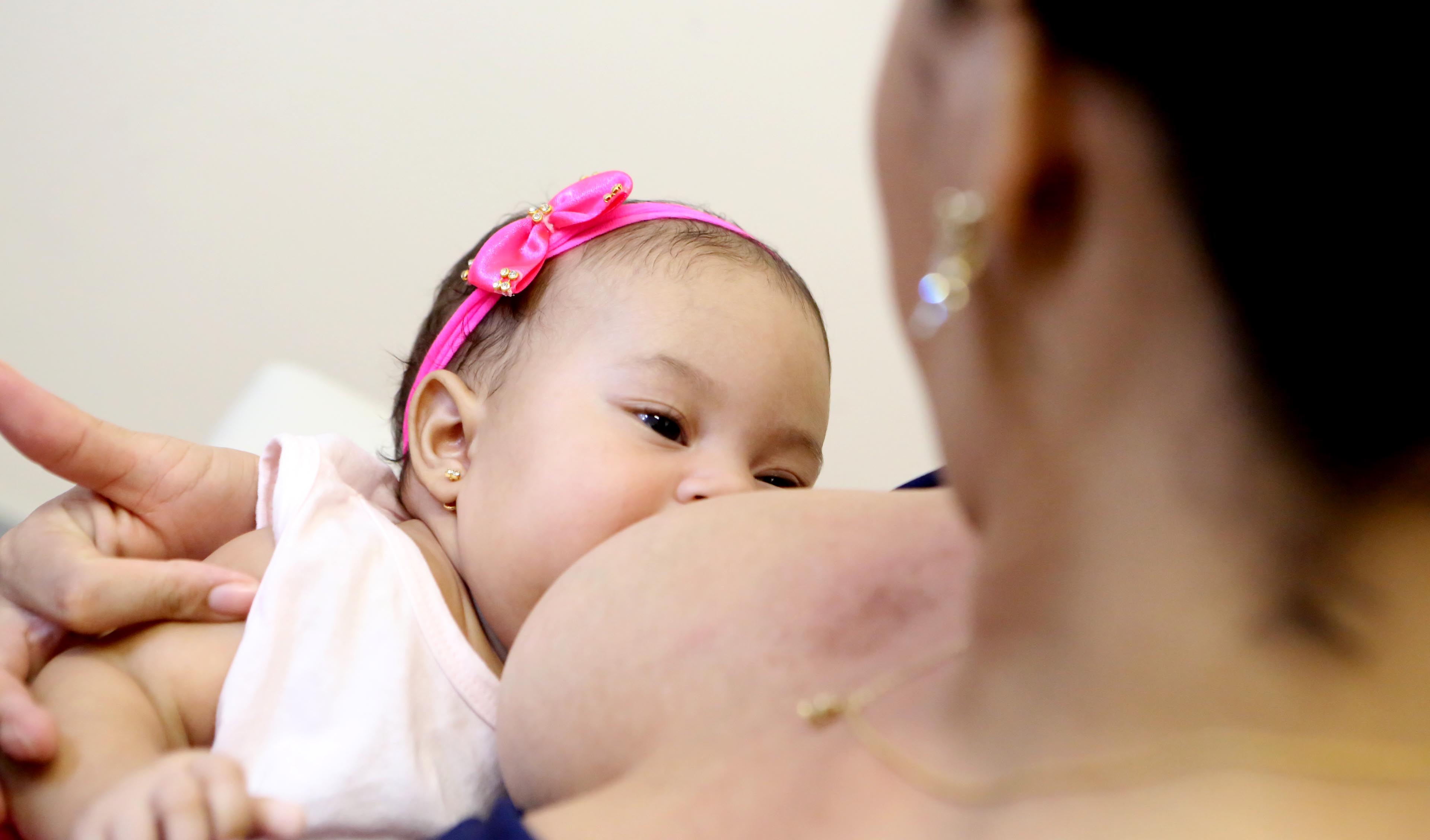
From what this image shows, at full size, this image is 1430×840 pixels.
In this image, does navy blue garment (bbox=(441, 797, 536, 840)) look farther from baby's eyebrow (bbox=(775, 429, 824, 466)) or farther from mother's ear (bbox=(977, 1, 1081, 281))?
baby's eyebrow (bbox=(775, 429, 824, 466))

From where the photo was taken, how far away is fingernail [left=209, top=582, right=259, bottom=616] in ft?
2.51

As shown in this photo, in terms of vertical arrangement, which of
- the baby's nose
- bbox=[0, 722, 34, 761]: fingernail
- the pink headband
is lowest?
the baby's nose

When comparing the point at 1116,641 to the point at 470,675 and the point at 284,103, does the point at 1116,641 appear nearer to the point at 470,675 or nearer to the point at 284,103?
the point at 470,675

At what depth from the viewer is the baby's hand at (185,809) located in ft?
1.75

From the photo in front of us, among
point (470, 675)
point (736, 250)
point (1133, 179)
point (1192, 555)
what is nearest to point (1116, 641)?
point (1192, 555)

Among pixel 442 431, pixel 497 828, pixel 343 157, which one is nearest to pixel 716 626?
pixel 497 828

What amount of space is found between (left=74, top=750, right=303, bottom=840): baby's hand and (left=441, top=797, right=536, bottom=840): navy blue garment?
0.11m

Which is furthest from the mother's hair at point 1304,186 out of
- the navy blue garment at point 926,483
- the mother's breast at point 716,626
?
the navy blue garment at point 926,483

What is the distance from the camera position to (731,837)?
49 centimetres

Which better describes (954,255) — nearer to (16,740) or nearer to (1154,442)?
(1154,442)

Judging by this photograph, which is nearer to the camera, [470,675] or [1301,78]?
[1301,78]

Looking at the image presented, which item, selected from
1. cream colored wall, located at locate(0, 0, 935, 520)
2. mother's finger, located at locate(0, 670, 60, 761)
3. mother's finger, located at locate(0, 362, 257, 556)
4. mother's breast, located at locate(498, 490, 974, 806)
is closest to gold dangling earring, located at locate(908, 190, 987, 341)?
mother's breast, located at locate(498, 490, 974, 806)

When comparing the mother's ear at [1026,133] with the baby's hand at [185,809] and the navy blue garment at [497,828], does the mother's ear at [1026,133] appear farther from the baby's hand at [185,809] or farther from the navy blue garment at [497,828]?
the baby's hand at [185,809]

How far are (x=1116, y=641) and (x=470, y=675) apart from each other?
0.59 metres
